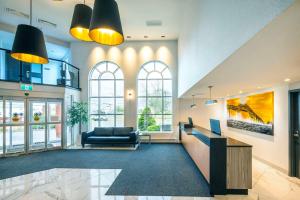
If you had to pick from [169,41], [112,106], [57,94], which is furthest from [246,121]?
[57,94]

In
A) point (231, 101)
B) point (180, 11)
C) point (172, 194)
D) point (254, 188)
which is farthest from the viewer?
point (231, 101)

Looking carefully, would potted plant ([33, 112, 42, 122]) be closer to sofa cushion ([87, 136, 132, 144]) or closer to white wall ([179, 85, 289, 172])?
sofa cushion ([87, 136, 132, 144])

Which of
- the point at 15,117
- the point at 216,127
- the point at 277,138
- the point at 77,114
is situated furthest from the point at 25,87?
the point at 277,138

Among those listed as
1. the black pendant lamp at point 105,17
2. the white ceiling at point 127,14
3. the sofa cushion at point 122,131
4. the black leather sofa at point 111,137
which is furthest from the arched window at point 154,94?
the black pendant lamp at point 105,17

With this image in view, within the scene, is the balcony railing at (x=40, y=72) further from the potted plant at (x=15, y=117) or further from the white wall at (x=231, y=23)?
the white wall at (x=231, y=23)

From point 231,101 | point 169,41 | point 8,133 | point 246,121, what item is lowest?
point 8,133

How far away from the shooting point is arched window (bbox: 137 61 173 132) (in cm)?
952

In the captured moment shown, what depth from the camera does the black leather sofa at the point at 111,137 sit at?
797cm

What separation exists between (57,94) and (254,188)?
803 centimetres

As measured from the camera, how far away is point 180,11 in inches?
263

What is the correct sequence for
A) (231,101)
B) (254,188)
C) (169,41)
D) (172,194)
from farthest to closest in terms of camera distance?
(169,41) → (231,101) → (254,188) → (172,194)

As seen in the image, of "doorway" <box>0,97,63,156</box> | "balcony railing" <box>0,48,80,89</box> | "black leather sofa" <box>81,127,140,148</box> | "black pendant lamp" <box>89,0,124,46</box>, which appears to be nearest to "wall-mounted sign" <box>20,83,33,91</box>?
"balcony railing" <box>0,48,80,89</box>

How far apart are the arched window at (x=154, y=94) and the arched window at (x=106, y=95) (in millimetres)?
1098

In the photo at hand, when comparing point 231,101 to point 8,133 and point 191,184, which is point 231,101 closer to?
point 191,184
